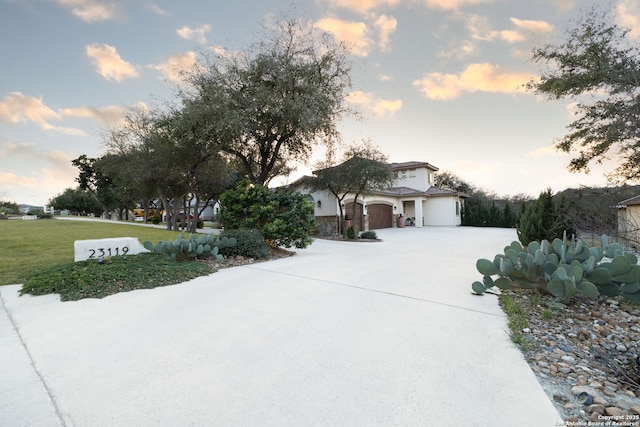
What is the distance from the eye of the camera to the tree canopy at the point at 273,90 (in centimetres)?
Answer: 1026

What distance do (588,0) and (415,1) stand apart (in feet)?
23.9

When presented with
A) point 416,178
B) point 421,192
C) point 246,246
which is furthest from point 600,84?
point 416,178

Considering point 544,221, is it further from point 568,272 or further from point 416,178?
point 416,178

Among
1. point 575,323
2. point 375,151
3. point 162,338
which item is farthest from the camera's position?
point 375,151

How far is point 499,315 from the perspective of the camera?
3777 mm

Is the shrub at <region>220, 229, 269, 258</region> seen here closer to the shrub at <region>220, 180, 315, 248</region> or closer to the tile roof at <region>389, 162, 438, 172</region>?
the shrub at <region>220, 180, 315, 248</region>

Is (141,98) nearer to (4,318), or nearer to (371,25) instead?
(371,25)

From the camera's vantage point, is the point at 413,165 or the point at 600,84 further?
the point at 413,165

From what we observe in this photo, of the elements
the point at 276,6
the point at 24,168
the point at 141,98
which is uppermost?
the point at 276,6

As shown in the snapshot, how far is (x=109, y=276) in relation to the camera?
17.9 feet

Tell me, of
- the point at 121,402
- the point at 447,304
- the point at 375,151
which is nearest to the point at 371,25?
the point at 375,151

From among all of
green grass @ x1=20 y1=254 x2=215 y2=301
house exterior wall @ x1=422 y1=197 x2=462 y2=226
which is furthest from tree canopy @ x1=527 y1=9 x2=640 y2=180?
green grass @ x1=20 y1=254 x2=215 y2=301

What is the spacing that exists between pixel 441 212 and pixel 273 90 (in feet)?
68.1

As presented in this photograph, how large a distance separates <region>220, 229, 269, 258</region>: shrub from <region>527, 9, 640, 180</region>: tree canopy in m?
13.4
